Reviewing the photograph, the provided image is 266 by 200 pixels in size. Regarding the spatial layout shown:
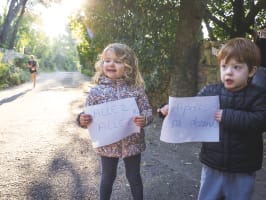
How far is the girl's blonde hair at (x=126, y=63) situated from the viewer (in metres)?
3.16

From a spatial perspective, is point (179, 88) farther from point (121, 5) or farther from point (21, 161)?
point (21, 161)

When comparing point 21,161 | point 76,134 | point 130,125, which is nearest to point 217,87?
point 130,125

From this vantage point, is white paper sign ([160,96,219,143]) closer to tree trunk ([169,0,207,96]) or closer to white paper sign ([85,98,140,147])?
white paper sign ([85,98,140,147])

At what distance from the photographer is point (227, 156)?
257cm

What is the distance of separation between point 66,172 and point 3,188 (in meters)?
0.87

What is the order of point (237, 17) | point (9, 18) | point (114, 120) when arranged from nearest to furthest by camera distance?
1. point (114, 120)
2. point (237, 17)
3. point (9, 18)

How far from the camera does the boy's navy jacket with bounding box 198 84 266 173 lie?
8.14ft

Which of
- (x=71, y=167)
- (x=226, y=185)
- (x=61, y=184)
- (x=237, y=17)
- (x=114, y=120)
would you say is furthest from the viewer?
(x=237, y=17)

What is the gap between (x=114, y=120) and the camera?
122 inches

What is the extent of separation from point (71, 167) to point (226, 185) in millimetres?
2932

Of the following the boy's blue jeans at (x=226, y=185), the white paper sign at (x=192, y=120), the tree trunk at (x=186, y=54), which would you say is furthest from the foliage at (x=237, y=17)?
the boy's blue jeans at (x=226, y=185)

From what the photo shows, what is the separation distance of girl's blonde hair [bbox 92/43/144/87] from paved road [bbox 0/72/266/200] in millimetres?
1428

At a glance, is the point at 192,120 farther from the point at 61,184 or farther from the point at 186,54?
the point at 186,54

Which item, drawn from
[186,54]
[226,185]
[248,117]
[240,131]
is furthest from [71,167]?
[186,54]
